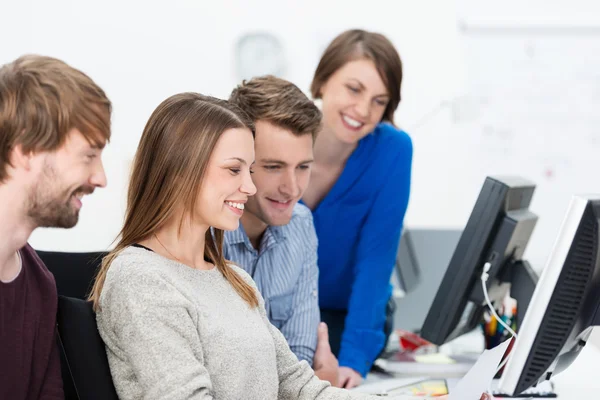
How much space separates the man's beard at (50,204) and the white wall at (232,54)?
9.69 ft

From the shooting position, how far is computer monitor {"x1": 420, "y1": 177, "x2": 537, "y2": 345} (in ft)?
5.72

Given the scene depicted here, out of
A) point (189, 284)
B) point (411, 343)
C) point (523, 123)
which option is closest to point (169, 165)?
point (189, 284)

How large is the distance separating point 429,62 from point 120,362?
3202mm

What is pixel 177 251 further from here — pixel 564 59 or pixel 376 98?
pixel 564 59

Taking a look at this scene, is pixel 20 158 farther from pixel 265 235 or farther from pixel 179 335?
pixel 265 235

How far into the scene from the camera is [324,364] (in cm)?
183

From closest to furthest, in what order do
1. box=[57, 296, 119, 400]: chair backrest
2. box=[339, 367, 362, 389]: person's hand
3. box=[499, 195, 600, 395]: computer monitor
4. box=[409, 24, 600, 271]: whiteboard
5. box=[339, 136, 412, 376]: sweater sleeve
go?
box=[57, 296, 119, 400]: chair backrest, box=[499, 195, 600, 395]: computer monitor, box=[339, 367, 362, 389]: person's hand, box=[339, 136, 412, 376]: sweater sleeve, box=[409, 24, 600, 271]: whiteboard

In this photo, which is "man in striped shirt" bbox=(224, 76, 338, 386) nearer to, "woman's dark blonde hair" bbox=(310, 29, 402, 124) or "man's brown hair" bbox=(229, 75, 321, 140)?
"man's brown hair" bbox=(229, 75, 321, 140)

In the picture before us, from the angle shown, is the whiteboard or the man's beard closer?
the man's beard

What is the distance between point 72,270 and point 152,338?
38 cm

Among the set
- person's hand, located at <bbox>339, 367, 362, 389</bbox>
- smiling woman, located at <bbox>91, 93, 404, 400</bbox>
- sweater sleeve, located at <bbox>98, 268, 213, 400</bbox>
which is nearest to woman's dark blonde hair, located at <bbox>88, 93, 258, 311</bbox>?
smiling woman, located at <bbox>91, 93, 404, 400</bbox>

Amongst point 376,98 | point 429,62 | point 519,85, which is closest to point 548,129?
point 519,85

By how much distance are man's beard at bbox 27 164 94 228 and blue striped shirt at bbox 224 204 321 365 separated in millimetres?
658

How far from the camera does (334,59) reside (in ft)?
7.24
